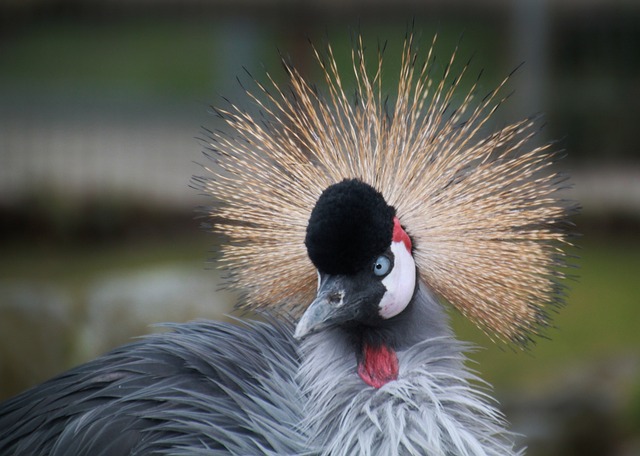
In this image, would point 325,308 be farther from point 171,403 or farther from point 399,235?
point 171,403

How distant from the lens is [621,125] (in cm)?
590

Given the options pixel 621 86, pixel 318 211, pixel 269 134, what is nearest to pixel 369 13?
pixel 621 86

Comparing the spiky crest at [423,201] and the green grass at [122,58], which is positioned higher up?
the green grass at [122,58]

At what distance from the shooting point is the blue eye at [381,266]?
149 cm

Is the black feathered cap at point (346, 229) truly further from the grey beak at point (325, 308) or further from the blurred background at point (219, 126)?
the blurred background at point (219, 126)

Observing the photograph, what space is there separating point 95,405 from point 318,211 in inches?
20.1

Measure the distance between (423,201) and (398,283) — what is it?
0.62 feet

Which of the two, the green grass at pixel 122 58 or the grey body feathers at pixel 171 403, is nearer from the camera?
the grey body feathers at pixel 171 403

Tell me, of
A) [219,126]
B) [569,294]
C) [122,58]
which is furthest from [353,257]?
[122,58]

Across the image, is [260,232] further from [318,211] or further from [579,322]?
[579,322]

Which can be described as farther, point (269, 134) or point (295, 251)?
point (269, 134)

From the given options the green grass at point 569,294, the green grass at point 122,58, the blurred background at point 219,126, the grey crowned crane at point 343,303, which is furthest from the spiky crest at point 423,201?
the green grass at point 122,58

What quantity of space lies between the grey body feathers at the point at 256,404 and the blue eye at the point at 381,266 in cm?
15

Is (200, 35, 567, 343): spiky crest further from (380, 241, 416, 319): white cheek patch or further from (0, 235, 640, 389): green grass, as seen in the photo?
(0, 235, 640, 389): green grass
